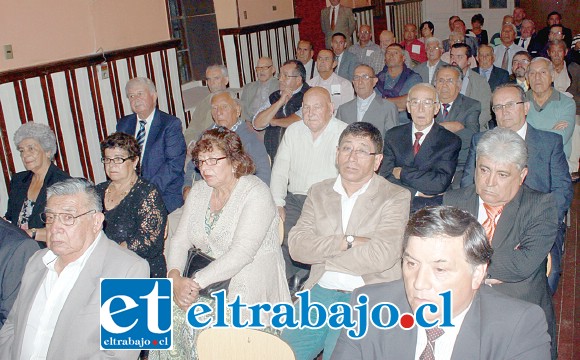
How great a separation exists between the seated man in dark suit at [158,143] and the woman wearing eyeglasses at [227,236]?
1.41 metres

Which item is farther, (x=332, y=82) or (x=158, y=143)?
(x=332, y=82)

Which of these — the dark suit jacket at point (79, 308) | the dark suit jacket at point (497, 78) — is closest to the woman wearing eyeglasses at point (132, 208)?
the dark suit jacket at point (79, 308)

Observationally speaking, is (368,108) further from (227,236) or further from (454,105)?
(227,236)

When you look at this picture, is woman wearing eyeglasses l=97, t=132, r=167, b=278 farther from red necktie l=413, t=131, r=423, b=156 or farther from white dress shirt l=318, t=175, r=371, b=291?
red necktie l=413, t=131, r=423, b=156

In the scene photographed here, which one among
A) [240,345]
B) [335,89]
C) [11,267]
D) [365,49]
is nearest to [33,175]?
[11,267]

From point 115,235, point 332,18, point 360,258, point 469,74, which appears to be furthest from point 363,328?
point 332,18

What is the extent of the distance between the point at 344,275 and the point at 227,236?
0.62 metres

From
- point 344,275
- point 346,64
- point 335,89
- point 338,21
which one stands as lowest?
point 344,275

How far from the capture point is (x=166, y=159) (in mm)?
4805

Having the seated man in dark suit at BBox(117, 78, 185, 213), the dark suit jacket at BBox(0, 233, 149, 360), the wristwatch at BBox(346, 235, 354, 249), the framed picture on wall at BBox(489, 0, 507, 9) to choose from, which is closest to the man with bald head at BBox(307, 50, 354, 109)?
the seated man in dark suit at BBox(117, 78, 185, 213)

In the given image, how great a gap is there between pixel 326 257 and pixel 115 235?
1.31 m

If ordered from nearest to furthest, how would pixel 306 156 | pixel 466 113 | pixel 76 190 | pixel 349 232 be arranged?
1. pixel 76 190
2. pixel 349 232
3. pixel 306 156
4. pixel 466 113

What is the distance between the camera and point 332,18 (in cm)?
1002

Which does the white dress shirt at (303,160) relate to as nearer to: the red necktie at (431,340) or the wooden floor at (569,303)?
the wooden floor at (569,303)
